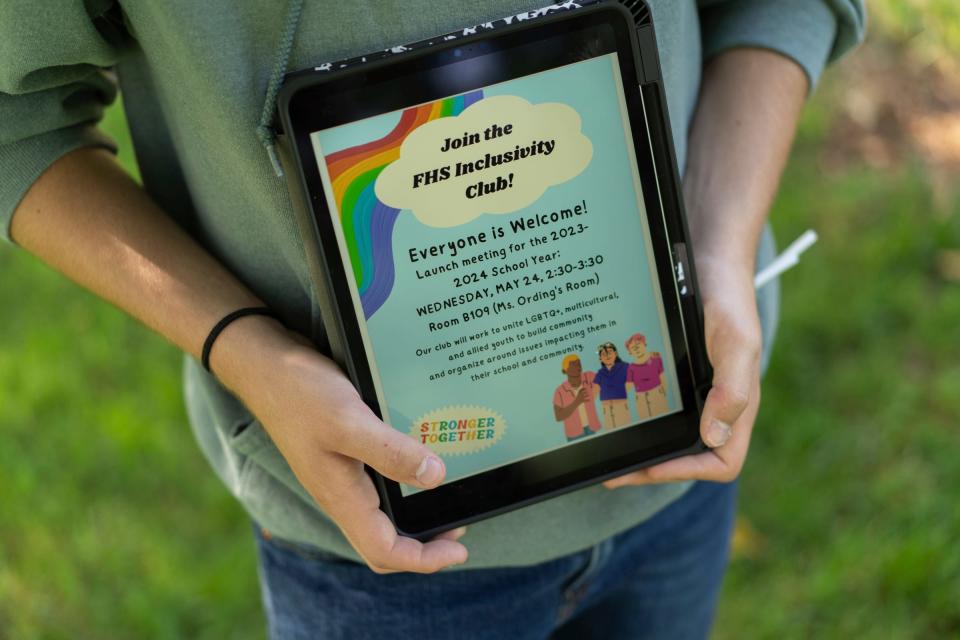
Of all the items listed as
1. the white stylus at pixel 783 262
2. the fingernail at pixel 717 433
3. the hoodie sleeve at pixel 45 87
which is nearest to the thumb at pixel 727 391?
the fingernail at pixel 717 433

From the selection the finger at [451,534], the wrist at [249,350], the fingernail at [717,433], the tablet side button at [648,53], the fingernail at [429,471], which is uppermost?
the tablet side button at [648,53]

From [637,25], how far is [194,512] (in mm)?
1595

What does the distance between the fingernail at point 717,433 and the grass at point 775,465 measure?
3.37ft

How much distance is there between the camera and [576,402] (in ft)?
2.87

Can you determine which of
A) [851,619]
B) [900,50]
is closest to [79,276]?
[851,619]

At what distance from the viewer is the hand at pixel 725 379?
2.85 ft

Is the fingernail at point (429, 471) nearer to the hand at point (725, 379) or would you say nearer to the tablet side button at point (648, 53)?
the hand at point (725, 379)

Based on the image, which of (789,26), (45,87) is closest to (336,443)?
(45,87)

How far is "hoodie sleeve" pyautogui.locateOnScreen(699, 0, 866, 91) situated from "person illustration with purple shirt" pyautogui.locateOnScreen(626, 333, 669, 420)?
0.40 meters

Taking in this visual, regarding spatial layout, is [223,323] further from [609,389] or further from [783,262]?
[783,262]

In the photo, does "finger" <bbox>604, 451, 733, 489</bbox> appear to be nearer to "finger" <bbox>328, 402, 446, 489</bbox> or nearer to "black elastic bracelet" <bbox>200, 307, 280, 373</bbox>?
"finger" <bbox>328, 402, 446, 489</bbox>

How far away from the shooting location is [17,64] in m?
0.76

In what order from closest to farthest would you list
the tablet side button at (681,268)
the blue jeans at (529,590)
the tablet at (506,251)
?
the tablet at (506,251) → the tablet side button at (681,268) → the blue jeans at (529,590)

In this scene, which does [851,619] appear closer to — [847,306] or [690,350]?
[847,306]
